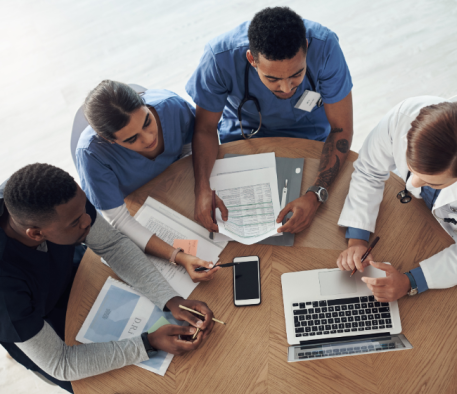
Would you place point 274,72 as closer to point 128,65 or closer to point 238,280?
point 238,280

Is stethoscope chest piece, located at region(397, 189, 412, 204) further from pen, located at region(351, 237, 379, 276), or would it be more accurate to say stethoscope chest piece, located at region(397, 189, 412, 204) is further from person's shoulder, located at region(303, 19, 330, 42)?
person's shoulder, located at region(303, 19, 330, 42)

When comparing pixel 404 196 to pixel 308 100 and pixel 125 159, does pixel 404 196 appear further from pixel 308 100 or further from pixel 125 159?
pixel 125 159

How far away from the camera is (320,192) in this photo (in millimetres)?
1310

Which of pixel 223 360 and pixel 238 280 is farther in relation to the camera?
pixel 238 280

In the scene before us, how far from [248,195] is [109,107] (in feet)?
1.83

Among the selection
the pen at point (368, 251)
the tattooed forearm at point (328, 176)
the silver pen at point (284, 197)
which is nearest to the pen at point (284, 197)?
the silver pen at point (284, 197)

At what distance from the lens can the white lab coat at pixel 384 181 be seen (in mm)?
1111

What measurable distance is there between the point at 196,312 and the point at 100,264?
1.38ft

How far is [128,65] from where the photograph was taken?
9.53 feet

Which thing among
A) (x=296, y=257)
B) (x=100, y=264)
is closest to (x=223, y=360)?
(x=296, y=257)

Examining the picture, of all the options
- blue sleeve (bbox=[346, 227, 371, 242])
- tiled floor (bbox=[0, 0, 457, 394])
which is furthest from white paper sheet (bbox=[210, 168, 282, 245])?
tiled floor (bbox=[0, 0, 457, 394])

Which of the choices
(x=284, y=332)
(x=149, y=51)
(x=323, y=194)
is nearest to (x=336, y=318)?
(x=284, y=332)

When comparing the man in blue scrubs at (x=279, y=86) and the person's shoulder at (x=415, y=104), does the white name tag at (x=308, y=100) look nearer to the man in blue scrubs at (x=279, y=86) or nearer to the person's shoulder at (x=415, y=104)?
the man in blue scrubs at (x=279, y=86)

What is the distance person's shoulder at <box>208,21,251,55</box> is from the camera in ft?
4.45
